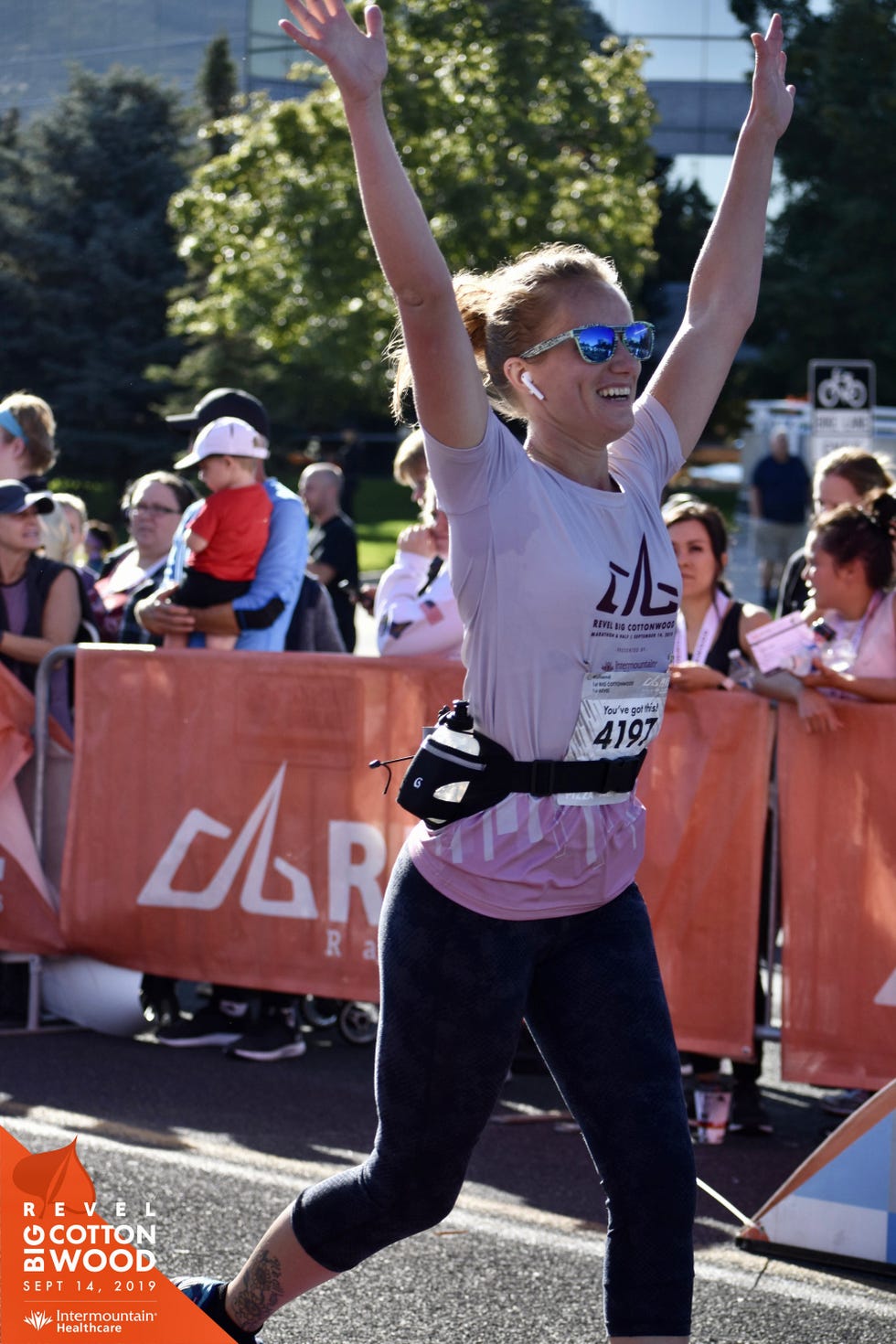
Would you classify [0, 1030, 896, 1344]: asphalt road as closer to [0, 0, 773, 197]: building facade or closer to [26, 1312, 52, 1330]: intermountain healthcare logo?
[26, 1312, 52, 1330]: intermountain healthcare logo

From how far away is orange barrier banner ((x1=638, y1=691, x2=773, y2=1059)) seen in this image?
593cm

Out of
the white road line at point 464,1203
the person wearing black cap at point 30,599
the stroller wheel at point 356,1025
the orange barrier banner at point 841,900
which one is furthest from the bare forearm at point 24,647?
the orange barrier banner at point 841,900

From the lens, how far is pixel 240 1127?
5.55 metres

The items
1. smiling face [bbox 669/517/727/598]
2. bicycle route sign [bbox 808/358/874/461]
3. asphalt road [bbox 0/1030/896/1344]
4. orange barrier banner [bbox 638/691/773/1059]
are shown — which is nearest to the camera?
asphalt road [bbox 0/1030/896/1344]

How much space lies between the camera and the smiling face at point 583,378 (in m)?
3.06

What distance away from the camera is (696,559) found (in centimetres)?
641

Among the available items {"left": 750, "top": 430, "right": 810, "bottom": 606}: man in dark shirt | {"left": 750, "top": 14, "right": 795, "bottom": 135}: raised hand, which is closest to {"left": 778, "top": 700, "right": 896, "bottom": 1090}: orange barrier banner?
{"left": 750, "top": 14, "right": 795, "bottom": 135}: raised hand

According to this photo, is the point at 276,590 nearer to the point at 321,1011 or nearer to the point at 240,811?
the point at 240,811

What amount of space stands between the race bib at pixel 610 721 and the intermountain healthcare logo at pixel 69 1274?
3.75 feet

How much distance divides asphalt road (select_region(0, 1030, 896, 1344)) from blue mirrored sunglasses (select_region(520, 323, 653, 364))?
2177mm

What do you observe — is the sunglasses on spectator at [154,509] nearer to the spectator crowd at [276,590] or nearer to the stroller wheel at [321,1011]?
the spectator crowd at [276,590]

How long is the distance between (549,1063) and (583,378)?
1.18 meters

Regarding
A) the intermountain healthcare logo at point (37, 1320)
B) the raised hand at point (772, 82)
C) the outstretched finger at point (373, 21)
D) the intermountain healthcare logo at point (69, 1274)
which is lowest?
the intermountain healthcare logo at point (37, 1320)

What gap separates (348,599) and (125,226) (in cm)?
2874
